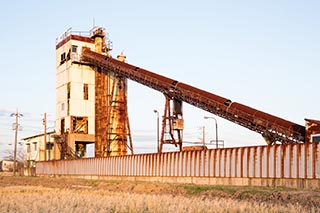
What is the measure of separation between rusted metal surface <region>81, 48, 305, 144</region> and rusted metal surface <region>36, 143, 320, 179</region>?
14.7ft

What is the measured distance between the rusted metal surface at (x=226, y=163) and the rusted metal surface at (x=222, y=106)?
14.7 feet

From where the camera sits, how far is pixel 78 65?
59.9m

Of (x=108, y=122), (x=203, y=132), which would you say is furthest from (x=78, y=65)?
(x=203, y=132)

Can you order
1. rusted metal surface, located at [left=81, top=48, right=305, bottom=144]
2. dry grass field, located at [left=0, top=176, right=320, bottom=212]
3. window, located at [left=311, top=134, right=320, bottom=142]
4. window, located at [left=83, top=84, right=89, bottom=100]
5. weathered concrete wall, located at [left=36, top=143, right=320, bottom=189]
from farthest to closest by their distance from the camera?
window, located at [left=83, top=84, right=89, bottom=100], rusted metal surface, located at [left=81, top=48, right=305, bottom=144], window, located at [left=311, top=134, right=320, bottom=142], weathered concrete wall, located at [left=36, top=143, right=320, bottom=189], dry grass field, located at [left=0, top=176, right=320, bottom=212]

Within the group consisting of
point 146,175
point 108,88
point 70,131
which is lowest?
point 146,175

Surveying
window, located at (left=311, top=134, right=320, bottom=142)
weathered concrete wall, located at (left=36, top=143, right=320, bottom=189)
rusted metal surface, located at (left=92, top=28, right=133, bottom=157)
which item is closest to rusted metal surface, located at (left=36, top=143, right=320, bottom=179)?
weathered concrete wall, located at (left=36, top=143, right=320, bottom=189)

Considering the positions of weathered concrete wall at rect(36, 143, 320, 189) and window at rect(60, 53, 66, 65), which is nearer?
weathered concrete wall at rect(36, 143, 320, 189)

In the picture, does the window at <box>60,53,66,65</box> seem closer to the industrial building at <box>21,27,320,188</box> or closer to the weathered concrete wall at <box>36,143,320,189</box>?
the industrial building at <box>21,27,320,188</box>

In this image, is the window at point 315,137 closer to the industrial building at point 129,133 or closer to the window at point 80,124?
the industrial building at point 129,133

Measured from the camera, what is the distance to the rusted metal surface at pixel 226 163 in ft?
89.3

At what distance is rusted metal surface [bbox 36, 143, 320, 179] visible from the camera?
89.3 feet

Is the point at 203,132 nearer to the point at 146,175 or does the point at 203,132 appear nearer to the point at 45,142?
the point at 45,142

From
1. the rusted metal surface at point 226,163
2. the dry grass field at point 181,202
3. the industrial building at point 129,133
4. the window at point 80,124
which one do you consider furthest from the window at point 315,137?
the window at point 80,124

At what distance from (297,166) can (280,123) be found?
7.90m
